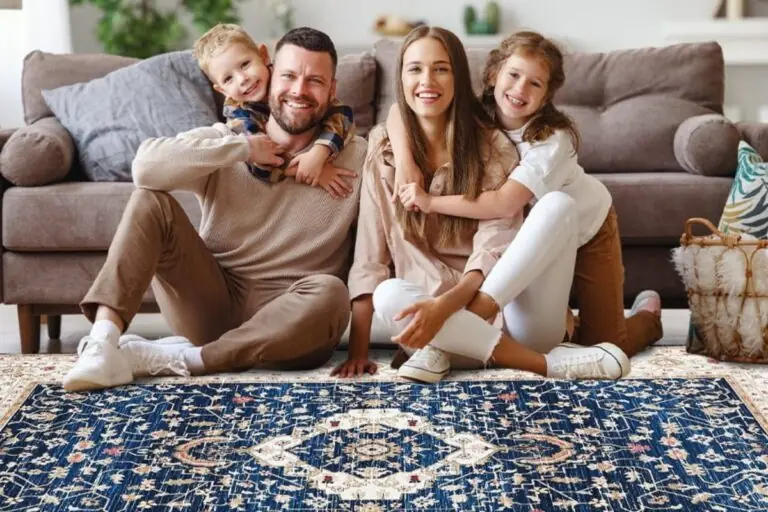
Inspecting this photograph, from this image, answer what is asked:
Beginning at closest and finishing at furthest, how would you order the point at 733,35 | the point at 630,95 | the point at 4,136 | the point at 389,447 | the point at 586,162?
the point at 389,447
the point at 4,136
the point at 586,162
the point at 630,95
the point at 733,35

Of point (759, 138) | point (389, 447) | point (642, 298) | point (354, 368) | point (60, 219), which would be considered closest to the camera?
point (389, 447)

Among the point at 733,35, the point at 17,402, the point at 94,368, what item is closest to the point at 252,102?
the point at 94,368

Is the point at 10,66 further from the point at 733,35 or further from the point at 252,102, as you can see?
the point at 733,35

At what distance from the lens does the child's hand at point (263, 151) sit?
93.2 inches

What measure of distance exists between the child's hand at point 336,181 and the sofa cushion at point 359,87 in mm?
1012

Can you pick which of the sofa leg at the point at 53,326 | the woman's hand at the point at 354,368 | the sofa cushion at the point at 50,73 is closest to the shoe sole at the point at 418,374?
the woman's hand at the point at 354,368

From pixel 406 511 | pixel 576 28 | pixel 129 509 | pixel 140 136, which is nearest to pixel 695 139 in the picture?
pixel 140 136

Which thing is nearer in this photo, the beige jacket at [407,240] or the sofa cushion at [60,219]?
the beige jacket at [407,240]

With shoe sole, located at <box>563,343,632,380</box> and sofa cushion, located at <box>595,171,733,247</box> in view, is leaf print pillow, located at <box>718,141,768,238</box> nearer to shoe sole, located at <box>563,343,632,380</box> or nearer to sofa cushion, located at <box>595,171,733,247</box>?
sofa cushion, located at <box>595,171,733,247</box>

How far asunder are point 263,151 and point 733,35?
12.8ft

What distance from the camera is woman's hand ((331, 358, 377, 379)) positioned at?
7.70 ft

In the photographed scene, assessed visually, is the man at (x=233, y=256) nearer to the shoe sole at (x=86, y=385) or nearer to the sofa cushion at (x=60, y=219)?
the shoe sole at (x=86, y=385)

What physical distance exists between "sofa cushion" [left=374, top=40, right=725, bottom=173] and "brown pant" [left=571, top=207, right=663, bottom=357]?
36.5 inches

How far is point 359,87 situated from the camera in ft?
11.3
